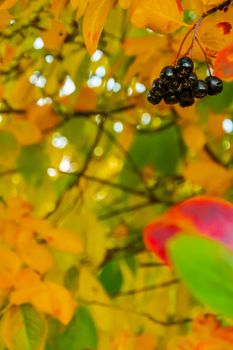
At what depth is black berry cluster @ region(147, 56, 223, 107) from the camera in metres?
0.53

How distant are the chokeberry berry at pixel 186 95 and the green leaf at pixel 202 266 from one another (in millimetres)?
336

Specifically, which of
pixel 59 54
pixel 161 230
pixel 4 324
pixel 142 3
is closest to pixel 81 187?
pixel 59 54

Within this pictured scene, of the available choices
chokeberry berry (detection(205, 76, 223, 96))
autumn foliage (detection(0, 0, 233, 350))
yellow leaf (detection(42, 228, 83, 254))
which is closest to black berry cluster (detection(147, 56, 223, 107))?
chokeberry berry (detection(205, 76, 223, 96))

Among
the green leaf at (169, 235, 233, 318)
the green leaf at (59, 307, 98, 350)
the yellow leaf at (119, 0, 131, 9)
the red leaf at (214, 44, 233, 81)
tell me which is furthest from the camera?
the green leaf at (59, 307, 98, 350)

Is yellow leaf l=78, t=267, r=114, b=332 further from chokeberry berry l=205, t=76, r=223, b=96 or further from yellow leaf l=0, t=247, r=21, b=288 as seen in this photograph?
chokeberry berry l=205, t=76, r=223, b=96

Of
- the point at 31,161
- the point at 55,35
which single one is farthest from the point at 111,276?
the point at 55,35

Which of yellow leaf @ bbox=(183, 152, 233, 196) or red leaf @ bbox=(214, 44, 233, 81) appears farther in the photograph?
yellow leaf @ bbox=(183, 152, 233, 196)

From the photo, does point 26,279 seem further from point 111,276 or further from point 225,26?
point 225,26

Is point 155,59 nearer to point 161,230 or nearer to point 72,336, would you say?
point 72,336

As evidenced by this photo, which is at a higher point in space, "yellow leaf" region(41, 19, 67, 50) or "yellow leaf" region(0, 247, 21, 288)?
"yellow leaf" region(41, 19, 67, 50)

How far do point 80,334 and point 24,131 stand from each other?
265 millimetres

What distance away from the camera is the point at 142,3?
527mm

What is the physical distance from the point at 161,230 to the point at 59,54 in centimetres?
73

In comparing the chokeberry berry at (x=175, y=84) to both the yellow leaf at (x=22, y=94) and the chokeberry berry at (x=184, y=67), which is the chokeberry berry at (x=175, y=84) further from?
the yellow leaf at (x=22, y=94)
